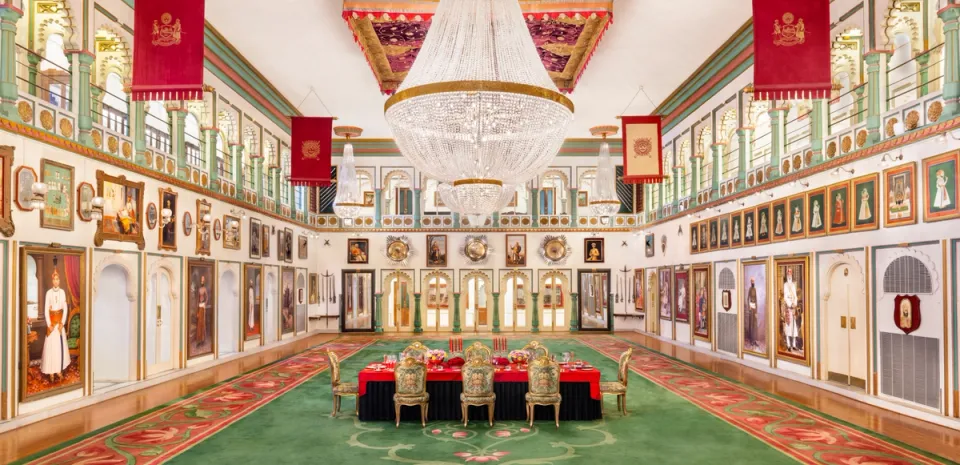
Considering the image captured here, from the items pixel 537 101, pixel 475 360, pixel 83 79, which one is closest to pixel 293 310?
pixel 83 79

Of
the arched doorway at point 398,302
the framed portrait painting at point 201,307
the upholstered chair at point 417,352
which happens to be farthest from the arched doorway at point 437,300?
the upholstered chair at point 417,352

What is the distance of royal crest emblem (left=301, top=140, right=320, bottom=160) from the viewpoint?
1734cm

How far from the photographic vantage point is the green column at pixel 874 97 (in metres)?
10.2

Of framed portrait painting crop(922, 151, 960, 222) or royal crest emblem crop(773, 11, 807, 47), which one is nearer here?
framed portrait painting crop(922, 151, 960, 222)

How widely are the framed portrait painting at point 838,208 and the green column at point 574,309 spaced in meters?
13.2

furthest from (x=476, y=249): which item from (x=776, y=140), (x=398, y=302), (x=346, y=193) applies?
(x=776, y=140)

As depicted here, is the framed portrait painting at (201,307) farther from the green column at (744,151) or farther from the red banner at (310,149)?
the green column at (744,151)

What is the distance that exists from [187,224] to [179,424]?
601 cm

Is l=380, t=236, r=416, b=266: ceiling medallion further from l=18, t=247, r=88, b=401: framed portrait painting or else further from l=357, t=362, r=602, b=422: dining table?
l=357, t=362, r=602, b=422: dining table

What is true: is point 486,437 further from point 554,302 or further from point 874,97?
point 554,302

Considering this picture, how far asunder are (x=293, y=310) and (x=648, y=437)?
15.6 meters

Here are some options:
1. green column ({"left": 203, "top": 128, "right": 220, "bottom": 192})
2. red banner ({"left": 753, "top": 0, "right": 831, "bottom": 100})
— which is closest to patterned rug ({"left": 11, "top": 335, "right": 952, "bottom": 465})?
red banner ({"left": 753, "top": 0, "right": 831, "bottom": 100})

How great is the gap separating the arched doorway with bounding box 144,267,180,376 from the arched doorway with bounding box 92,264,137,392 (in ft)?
1.76

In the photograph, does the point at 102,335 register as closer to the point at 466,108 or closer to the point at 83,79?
the point at 83,79
